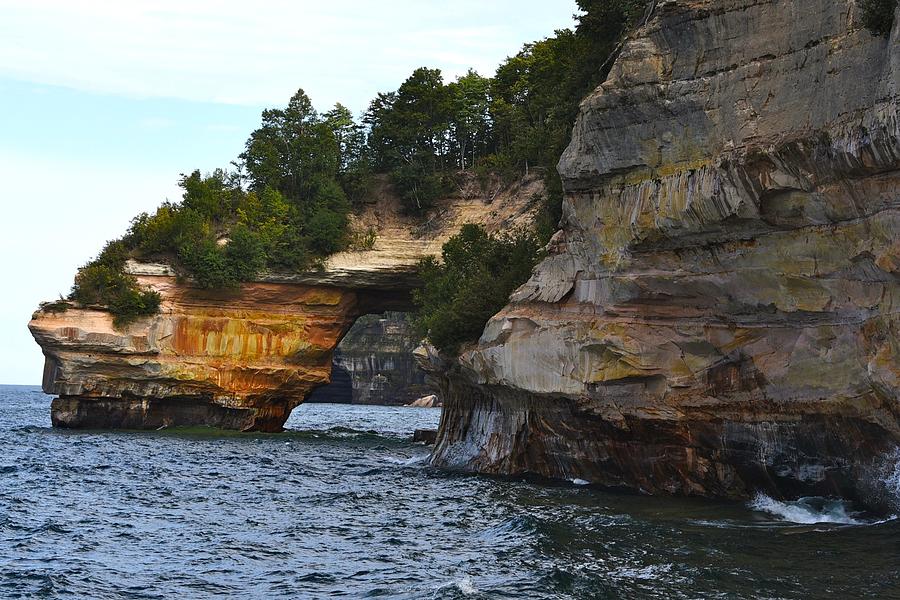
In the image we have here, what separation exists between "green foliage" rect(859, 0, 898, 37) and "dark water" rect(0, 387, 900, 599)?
8467mm

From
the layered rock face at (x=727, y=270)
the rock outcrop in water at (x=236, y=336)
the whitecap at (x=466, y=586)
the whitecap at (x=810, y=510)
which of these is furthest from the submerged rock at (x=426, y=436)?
the whitecap at (x=466, y=586)

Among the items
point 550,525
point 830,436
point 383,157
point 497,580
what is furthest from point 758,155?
point 383,157

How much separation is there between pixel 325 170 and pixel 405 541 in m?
38.0

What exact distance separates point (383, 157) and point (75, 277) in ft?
58.4

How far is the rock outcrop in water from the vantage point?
1766 inches

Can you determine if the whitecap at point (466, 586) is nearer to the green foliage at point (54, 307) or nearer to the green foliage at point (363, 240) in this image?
the green foliage at point (54, 307)

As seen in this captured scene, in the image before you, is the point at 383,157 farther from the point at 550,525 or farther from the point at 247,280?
the point at 550,525

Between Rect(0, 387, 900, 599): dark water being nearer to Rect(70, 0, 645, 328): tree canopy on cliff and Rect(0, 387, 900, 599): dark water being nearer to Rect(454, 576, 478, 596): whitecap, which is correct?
Rect(454, 576, 478, 596): whitecap

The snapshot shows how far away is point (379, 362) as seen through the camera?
125 metres

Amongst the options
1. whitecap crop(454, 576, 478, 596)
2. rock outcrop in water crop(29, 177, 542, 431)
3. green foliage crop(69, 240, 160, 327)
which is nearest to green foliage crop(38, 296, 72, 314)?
rock outcrop in water crop(29, 177, 542, 431)

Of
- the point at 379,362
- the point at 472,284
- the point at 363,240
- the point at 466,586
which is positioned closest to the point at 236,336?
the point at 363,240

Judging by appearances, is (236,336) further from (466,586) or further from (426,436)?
(466,586)

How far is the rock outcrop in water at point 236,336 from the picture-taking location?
44.8m

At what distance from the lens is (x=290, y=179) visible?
2137 inches
